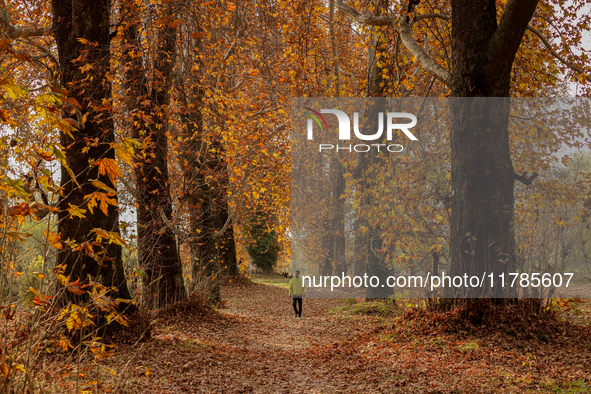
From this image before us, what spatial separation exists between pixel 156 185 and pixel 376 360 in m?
5.98

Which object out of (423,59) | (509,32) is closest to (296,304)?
(423,59)

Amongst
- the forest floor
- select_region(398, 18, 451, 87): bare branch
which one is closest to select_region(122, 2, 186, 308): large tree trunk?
the forest floor

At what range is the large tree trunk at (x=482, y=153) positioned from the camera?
7.75 metres

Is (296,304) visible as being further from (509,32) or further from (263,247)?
(263,247)

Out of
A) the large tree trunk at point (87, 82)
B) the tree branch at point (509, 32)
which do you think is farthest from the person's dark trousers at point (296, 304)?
the tree branch at point (509, 32)

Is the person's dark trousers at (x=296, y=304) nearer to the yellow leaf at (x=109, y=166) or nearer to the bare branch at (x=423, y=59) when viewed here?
the bare branch at (x=423, y=59)

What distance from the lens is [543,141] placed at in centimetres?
1307

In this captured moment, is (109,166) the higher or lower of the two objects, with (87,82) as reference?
lower

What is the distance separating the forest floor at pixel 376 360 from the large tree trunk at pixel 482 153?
992 mm

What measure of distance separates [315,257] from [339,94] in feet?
58.4

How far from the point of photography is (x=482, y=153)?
7828 millimetres

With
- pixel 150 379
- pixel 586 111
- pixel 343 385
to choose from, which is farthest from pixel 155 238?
pixel 586 111

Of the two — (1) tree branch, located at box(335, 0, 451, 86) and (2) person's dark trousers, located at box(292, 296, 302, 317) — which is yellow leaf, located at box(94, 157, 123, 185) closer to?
(1) tree branch, located at box(335, 0, 451, 86)

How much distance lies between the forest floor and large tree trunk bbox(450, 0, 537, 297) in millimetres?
992
